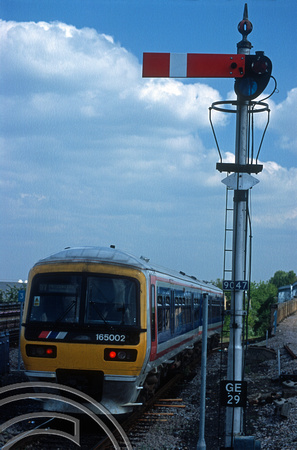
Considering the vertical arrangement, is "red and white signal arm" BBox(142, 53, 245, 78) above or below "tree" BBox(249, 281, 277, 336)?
above

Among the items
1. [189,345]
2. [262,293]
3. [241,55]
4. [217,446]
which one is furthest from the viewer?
[262,293]

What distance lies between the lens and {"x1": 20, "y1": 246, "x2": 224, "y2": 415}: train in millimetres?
9672

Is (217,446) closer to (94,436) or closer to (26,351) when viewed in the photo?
(94,436)

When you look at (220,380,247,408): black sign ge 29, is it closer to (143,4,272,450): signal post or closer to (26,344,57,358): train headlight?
(143,4,272,450): signal post

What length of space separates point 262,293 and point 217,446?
332 feet

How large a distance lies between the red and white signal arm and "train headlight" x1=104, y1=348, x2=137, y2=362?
435cm

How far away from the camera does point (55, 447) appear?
876 cm

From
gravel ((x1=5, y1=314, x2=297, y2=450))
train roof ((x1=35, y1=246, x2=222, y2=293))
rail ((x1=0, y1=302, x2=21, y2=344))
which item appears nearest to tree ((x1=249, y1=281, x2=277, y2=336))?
rail ((x1=0, y1=302, x2=21, y2=344))

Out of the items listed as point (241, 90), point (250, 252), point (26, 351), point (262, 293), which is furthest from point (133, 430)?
point (262, 293)

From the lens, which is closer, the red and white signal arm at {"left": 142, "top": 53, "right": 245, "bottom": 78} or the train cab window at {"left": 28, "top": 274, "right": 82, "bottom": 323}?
the red and white signal arm at {"left": 142, "top": 53, "right": 245, "bottom": 78}

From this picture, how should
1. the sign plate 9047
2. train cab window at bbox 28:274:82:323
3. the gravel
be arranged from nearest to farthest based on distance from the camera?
the sign plate 9047
the gravel
train cab window at bbox 28:274:82:323

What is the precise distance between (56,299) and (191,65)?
4.40 m

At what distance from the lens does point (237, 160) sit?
28.7 feet

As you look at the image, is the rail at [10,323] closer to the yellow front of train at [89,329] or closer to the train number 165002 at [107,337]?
the yellow front of train at [89,329]
